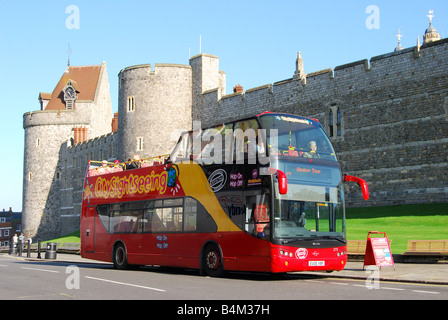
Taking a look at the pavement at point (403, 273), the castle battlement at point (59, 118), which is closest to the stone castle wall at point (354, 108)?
the pavement at point (403, 273)

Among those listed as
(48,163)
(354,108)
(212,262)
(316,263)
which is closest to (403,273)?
(316,263)

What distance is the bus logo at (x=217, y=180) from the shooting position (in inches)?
539

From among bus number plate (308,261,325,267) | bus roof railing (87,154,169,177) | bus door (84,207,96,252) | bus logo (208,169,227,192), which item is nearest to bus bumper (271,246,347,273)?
bus number plate (308,261,325,267)

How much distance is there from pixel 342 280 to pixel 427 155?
16515 mm

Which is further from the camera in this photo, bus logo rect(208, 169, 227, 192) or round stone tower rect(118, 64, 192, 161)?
round stone tower rect(118, 64, 192, 161)

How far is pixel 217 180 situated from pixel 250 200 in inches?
51.4

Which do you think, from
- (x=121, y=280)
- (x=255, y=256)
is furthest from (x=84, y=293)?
(x=255, y=256)

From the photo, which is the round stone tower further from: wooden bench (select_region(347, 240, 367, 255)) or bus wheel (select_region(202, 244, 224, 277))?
bus wheel (select_region(202, 244, 224, 277))

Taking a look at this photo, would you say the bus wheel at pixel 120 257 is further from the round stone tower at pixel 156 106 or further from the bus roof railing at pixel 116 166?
the round stone tower at pixel 156 106

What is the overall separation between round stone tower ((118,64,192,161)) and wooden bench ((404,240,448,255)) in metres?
25.4

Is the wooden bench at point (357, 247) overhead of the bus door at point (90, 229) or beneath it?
beneath

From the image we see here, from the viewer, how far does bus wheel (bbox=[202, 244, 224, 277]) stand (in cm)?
Answer: 1386

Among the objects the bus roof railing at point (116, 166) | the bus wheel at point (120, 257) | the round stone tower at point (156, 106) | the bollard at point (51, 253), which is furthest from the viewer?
the round stone tower at point (156, 106)

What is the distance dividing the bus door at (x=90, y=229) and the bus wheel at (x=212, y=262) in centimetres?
617
